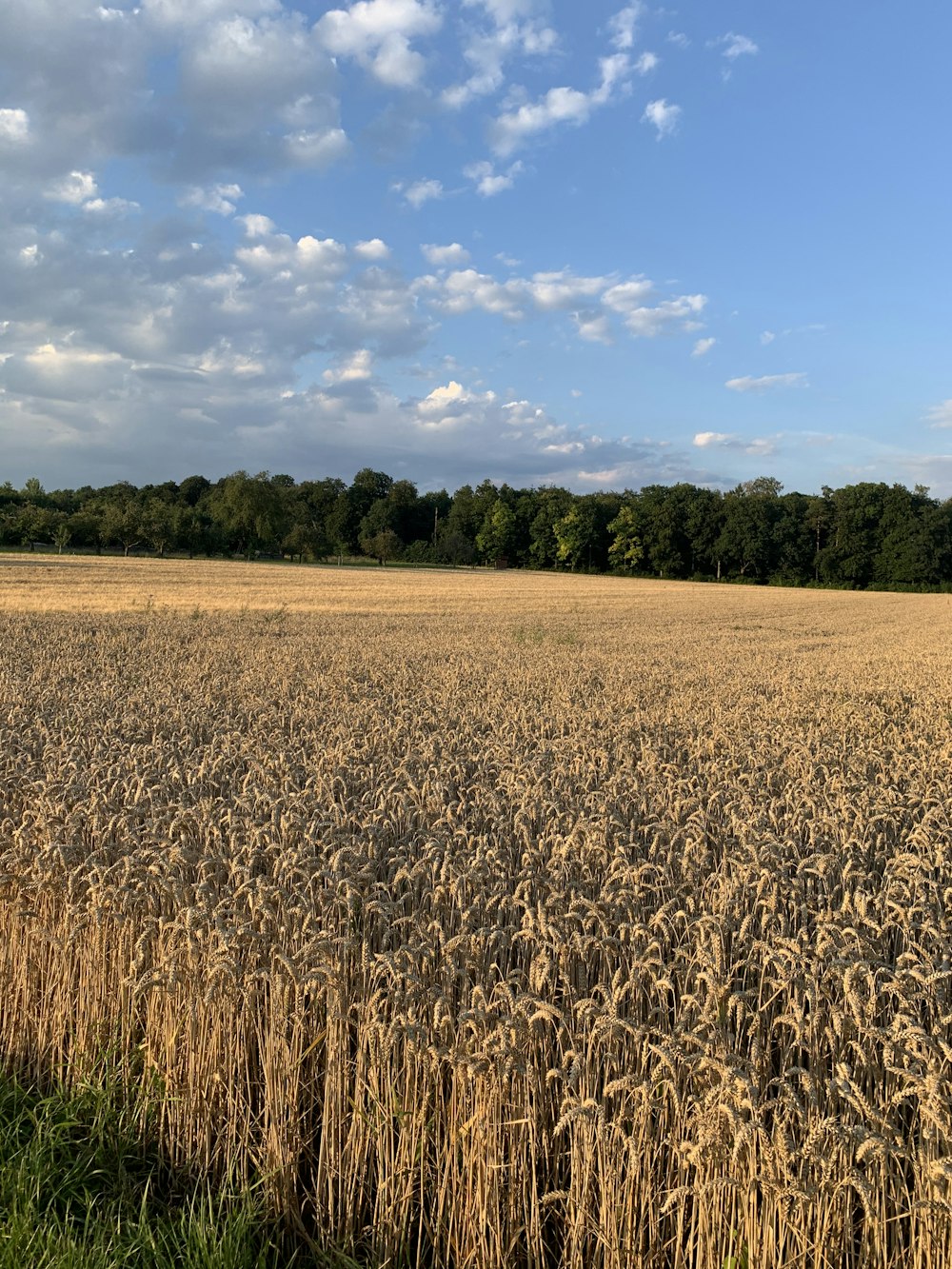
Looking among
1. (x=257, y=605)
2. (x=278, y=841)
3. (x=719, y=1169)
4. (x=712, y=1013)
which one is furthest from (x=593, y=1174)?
(x=257, y=605)

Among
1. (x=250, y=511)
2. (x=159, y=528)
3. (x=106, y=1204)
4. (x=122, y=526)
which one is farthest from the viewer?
(x=250, y=511)

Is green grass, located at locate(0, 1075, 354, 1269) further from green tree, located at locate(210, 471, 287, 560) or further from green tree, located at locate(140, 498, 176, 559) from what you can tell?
green tree, located at locate(210, 471, 287, 560)

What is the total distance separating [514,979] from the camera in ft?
11.8

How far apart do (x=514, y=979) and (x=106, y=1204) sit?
1.83m

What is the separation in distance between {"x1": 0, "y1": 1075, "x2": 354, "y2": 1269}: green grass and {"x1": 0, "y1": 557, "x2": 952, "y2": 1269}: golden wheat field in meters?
0.14

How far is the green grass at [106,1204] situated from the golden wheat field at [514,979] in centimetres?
14

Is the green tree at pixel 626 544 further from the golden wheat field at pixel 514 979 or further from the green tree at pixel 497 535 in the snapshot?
the golden wheat field at pixel 514 979

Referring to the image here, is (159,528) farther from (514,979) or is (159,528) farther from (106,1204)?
(514,979)

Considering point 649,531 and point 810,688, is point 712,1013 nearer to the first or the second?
point 810,688

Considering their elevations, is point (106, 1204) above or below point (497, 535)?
below

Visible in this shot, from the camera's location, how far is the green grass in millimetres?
2828

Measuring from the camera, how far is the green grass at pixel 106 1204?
2.83 meters

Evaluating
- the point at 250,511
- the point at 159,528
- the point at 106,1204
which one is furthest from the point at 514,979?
the point at 250,511

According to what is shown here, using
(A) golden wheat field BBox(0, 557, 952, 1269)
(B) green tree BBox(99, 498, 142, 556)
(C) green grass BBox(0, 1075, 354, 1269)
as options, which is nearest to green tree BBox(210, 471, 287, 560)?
(B) green tree BBox(99, 498, 142, 556)
